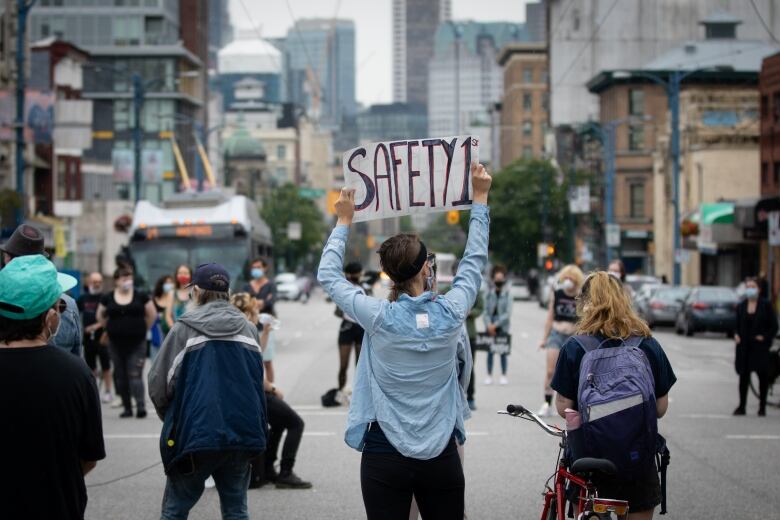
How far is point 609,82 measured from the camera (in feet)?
254

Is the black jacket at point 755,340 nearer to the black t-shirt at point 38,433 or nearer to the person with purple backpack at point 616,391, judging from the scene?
the person with purple backpack at point 616,391

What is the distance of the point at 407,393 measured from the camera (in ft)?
19.0

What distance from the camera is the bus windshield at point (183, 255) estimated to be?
27828mm

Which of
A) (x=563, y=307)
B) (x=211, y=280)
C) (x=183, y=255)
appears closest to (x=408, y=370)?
(x=211, y=280)

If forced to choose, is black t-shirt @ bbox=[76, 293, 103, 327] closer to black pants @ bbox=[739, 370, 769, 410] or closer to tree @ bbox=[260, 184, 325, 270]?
black pants @ bbox=[739, 370, 769, 410]

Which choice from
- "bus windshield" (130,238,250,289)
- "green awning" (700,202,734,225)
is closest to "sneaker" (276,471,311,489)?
"bus windshield" (130,238,250,289)

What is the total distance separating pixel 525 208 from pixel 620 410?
271ft

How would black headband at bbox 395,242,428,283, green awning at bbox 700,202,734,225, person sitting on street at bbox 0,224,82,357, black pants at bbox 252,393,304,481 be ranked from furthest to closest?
green awning at bbox 700,202,734,225 < black pants at bbox 252,393,304,481 < person sitting on street at bbox 0,224,82,357 < black headband at bbox 395,242,428,283

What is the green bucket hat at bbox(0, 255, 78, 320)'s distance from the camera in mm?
5074

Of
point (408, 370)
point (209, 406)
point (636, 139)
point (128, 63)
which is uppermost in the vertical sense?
point (128, 63)

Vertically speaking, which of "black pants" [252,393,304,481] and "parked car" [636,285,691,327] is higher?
"black pants" [252,393,304,481]

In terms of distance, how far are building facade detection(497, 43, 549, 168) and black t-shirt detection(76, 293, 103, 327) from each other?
121 metres

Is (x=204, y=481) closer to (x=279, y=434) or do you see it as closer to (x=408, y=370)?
(x=408, y=370)

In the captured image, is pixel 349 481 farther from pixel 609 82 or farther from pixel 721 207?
pixel 609 82
